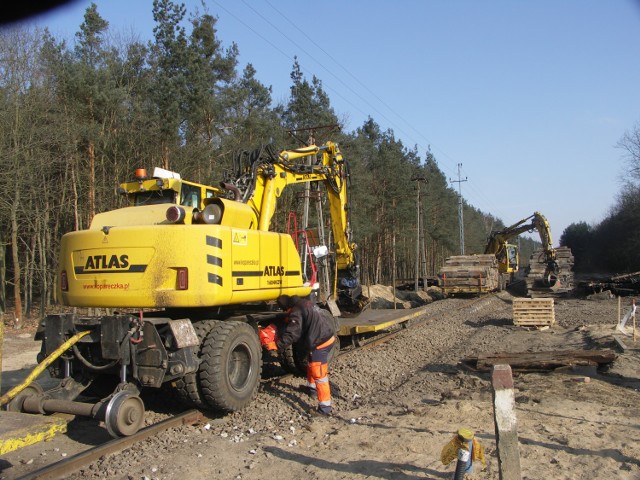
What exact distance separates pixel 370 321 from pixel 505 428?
6749 mm

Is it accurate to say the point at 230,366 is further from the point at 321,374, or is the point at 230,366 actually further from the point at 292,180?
the point at 292,180

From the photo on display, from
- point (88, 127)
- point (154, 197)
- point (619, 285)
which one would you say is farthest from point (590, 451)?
point (619, 285)

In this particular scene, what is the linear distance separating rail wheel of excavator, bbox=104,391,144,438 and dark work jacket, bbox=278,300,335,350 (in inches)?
79.4

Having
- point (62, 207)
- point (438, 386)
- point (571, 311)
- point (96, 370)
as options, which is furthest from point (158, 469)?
point (571, 311)

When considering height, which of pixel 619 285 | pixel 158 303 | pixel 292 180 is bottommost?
pixel 619 285

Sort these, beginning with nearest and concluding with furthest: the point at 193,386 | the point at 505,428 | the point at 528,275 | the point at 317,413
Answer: the point at 505,428 < the point at 193,386 < the point at 317,413 < the point at 528,275

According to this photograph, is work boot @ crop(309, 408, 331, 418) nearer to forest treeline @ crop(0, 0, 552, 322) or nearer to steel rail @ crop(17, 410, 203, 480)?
steel rail @ crop(17, 410, 203, 480)

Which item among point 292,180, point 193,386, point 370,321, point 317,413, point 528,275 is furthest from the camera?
point 528,275

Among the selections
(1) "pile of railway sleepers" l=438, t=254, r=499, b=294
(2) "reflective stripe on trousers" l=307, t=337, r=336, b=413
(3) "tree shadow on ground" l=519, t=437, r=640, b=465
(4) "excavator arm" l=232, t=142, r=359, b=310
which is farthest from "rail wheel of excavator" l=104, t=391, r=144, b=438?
(1) "pile of railway sleepers" l=438, t=254, r=499, b=294

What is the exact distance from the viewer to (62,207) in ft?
59.6

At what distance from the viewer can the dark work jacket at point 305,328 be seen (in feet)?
22.6

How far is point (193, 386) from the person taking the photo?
618cm

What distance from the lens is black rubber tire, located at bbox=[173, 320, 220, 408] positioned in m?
6.18

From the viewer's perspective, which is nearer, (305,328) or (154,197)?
(305,328)
